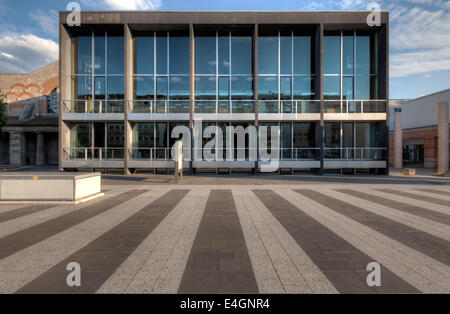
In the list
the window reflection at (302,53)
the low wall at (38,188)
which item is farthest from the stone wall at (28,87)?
the window reflection at (302,53)

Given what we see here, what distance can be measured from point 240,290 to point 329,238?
2732 mm

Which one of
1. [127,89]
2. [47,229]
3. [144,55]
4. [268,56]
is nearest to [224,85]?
[268,56]

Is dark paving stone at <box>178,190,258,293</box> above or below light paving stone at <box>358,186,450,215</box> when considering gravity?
below

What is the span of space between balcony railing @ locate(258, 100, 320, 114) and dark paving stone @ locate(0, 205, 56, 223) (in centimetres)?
1505

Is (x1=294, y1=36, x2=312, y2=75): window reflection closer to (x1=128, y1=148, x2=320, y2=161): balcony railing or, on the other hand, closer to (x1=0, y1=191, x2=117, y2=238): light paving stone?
(x1=128, y1=148, x2=320, y2=161): balcony railing

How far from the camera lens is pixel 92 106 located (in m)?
18.2

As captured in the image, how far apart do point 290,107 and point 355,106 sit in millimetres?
5617

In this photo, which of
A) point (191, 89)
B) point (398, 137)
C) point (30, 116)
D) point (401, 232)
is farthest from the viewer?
point (30, 116)

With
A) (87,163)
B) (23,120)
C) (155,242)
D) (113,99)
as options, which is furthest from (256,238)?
(23,120)

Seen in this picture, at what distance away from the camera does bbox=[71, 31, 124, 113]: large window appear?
1880cm

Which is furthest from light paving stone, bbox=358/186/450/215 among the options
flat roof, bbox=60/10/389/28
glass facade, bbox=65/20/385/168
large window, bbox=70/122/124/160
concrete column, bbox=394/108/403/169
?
concrete column, bbox=394/108/403/169

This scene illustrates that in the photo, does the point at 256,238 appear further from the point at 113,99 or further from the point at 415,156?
the point at 415,156

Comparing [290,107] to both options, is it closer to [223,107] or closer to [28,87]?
[223,107]
